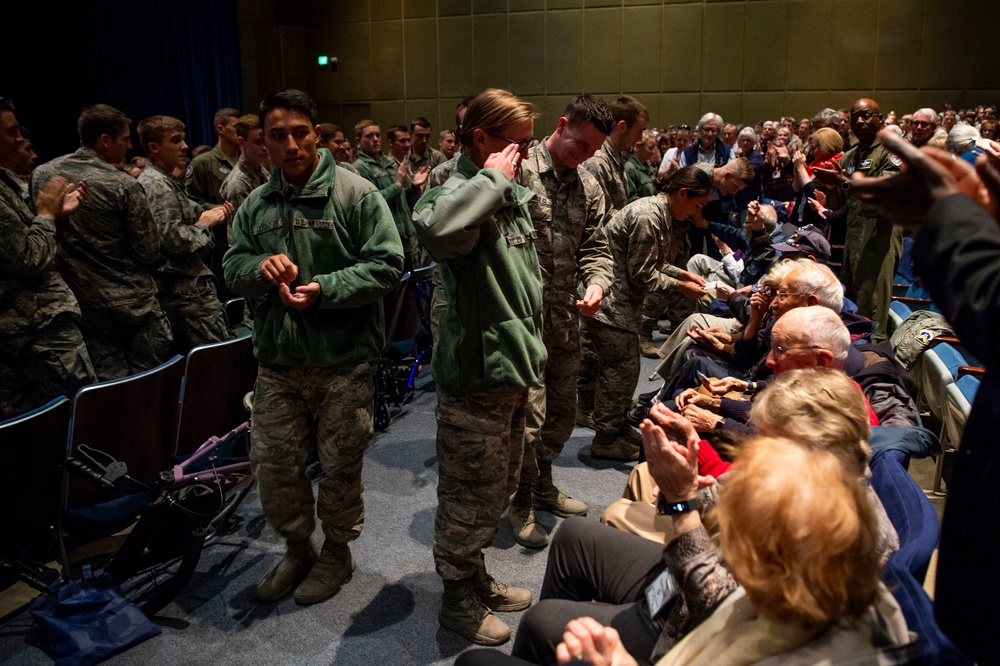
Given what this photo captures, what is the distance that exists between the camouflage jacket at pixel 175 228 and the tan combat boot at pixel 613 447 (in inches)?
87.3

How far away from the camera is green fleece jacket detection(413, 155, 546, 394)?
220 cm

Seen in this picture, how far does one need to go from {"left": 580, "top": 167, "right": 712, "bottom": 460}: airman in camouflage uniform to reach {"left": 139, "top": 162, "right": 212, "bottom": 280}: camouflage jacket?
6.70ft

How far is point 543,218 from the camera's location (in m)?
2.88

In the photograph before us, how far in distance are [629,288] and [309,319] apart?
180 cm

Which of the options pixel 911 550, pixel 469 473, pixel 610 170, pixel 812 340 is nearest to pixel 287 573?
pixel 469 473

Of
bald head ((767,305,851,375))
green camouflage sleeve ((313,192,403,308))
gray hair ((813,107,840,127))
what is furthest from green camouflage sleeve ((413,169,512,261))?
gray hair ((813,107,840,127))

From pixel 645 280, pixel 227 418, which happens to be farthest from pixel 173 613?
pixel 645 280

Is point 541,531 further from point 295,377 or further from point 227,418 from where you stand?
point 227,418

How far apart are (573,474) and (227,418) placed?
1.61 metres

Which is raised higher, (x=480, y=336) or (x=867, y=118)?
(x=867, y=118)

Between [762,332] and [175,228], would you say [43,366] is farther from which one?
[762,332]

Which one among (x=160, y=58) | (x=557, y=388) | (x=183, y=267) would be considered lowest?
(x=557, y=388)

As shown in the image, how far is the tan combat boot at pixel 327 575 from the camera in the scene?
8.64 ft

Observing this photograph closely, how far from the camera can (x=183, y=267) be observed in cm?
395
